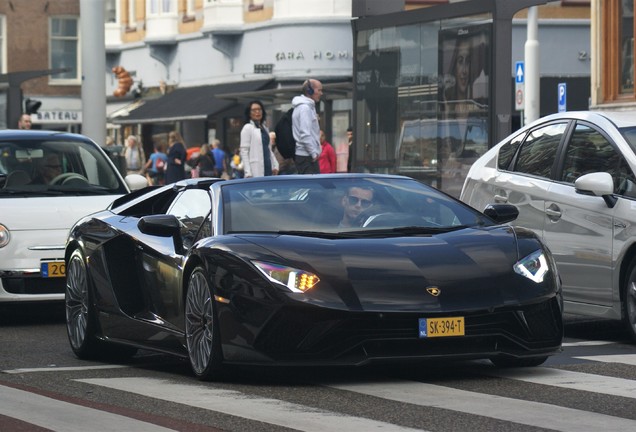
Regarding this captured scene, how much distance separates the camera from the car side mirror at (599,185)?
1138 centimetres

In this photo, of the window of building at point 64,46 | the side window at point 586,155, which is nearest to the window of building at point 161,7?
the window of building at point 64,46

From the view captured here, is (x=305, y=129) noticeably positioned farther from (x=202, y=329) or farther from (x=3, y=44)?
(x=3, y=44)

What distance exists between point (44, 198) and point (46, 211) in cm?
42

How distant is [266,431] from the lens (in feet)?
24.2

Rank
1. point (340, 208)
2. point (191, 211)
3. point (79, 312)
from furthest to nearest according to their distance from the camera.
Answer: point (79, 312) → point (191, 211) → point (340, 208)

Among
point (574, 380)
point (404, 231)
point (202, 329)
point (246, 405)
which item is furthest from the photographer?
point (404, 231)

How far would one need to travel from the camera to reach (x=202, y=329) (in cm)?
943

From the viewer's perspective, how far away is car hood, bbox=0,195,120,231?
14.4 meters

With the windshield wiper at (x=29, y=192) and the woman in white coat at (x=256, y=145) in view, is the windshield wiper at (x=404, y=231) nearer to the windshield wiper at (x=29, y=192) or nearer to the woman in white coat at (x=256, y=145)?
the windshield wiper at (x=29, y=192)

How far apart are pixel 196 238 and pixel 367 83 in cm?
1139

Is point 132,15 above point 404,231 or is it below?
above

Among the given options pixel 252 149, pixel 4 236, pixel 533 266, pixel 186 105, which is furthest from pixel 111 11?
pixel 533 266

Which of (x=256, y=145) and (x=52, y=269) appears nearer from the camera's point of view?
(x=52, y=269)

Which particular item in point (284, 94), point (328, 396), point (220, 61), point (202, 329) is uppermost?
point (220, 61)
